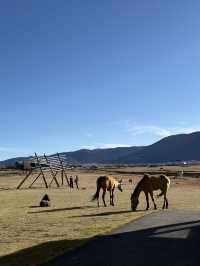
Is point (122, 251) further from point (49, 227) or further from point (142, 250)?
point (49, 227)

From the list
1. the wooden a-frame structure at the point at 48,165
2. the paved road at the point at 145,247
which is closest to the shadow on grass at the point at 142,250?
the paved road at the point at 145,247

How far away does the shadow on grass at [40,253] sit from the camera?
52.7 feet

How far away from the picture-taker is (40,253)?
17.4 meters

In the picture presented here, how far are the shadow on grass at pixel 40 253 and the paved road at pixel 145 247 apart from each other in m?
0.55

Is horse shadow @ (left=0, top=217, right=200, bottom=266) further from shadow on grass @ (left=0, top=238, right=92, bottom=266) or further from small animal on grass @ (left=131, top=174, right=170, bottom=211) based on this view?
small animal on grass @ (left=131, top=174, right=170, bottom=211)

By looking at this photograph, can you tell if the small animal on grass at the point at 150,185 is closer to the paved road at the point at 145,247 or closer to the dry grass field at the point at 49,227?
the dry grass field at the point at 49,227

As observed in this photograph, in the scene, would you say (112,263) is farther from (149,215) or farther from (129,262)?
(149,215)

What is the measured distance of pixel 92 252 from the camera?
16.8 m

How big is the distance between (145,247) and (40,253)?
328 cm

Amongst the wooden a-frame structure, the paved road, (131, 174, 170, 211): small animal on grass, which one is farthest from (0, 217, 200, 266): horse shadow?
the wooden a-frame structure

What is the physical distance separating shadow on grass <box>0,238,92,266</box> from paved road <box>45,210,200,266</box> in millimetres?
548

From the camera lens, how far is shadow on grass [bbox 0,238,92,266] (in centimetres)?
1606

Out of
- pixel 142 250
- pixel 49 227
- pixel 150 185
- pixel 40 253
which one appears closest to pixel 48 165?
pixel 150 185

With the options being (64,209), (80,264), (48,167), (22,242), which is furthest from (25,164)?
(80,264)
